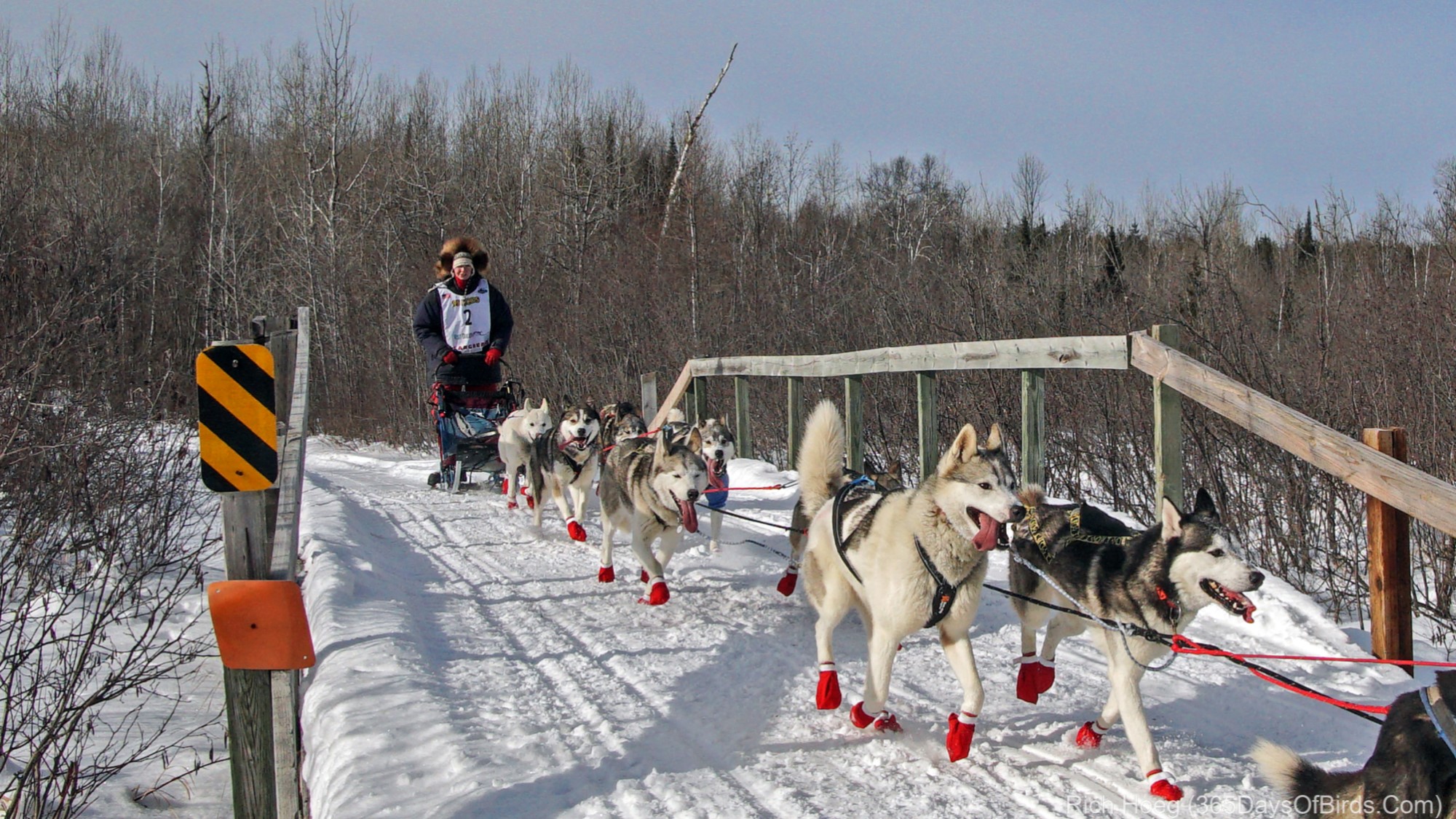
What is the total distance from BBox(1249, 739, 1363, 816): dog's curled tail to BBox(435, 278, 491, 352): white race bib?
7.05 metres

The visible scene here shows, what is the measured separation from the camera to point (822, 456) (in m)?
4.54

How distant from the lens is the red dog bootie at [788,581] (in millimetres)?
5219

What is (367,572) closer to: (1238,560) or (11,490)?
(11,490)

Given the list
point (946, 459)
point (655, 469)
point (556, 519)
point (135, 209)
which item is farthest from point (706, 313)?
point (135, 209)

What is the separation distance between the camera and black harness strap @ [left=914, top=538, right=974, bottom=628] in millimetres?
3398

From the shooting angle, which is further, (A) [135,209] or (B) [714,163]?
(A) [135,209]

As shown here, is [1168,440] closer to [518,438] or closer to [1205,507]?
[1205,507]

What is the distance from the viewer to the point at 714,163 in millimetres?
23328

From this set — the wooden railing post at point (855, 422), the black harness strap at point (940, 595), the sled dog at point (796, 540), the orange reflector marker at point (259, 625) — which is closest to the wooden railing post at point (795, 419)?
the wooden railing post at point (855, 422)

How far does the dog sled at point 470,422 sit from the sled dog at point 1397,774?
7.14m

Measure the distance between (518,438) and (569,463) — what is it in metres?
1.30

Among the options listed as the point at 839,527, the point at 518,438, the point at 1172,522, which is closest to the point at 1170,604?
the point at 1172,522

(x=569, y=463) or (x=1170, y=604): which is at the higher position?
(x=569, y=463)

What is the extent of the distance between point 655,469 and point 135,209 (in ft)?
91.2
